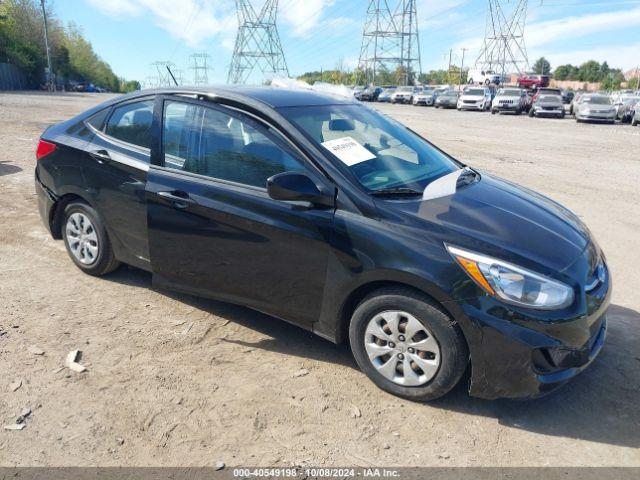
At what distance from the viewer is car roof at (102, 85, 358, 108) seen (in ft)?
12.2

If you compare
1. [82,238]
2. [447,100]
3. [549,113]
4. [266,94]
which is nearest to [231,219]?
[266,94]

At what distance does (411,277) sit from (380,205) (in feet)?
1.60

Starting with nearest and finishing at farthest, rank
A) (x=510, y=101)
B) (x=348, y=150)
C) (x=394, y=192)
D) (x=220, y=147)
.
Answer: (x=394, y=192) → (x=348, y=150) → (x=220, y=147) → (x=510, y=101)

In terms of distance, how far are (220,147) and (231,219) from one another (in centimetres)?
55

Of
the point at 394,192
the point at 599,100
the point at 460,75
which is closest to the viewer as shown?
the point at 394,192

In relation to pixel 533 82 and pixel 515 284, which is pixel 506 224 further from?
pixel 533 82

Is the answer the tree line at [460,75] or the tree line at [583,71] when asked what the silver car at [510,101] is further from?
the tree line at [583,71]

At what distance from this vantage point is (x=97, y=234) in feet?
14.5

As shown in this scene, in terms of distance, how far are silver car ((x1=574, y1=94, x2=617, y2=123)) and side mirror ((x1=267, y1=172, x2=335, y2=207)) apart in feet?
93.1

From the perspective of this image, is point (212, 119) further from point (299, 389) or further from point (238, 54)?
point (238, 54)

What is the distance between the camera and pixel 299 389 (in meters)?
3.22

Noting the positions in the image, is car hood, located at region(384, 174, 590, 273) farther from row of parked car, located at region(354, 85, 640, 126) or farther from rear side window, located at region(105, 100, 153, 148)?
row of parked car, located at region(354, 85, 640, 126)

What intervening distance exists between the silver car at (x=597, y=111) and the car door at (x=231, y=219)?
2823 cm

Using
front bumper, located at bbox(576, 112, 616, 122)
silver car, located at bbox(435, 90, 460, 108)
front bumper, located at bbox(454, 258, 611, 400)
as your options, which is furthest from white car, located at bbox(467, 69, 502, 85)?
front bumper, located at bbox(454, 258, 611, 400)
